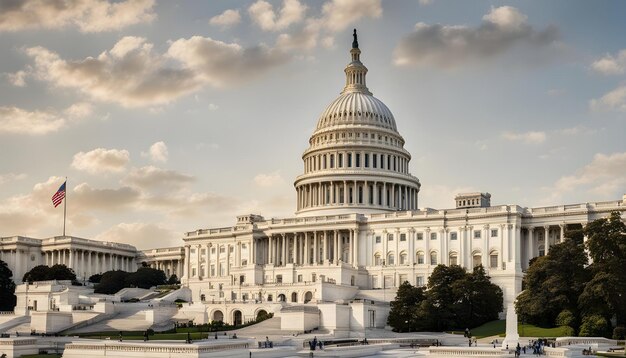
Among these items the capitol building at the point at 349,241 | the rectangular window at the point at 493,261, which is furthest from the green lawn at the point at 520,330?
the rectangular window at the point at 493,261

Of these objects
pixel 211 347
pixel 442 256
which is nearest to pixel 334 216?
pixel 442 256

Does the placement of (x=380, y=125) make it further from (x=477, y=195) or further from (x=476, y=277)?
(x=476, y=277)

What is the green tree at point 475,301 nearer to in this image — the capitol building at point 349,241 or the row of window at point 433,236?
the capitol building at point 349,241

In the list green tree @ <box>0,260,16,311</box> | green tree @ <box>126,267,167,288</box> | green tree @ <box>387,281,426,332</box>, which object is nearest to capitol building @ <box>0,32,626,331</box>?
green tree @ <box>387,281,426,332</box>

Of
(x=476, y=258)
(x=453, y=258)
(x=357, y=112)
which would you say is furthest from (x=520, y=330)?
(x=357, y=112)

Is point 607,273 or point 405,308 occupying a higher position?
point 607,273

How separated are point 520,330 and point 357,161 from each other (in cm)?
7840

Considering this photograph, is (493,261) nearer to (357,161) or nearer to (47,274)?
(357,161)

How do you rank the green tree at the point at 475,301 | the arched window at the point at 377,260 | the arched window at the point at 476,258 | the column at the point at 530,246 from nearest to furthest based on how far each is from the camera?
the green tree at the point at 475,301, the column at the point at 530,246, the arched window at the point at 476,258, the arched window at the point at 377,260

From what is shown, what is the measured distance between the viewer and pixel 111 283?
166 m

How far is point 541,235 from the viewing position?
14475 cm

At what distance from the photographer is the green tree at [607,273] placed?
331 ft

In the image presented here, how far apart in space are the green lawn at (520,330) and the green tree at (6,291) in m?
88.2

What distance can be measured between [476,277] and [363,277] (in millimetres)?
33927
